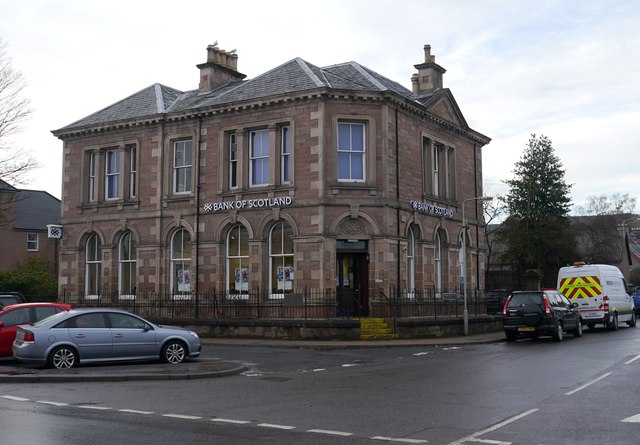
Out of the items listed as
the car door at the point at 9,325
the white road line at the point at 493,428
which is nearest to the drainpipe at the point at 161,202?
the car door at the point at 9,325

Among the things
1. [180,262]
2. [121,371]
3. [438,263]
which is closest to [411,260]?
[438,263]

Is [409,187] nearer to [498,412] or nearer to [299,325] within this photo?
[299,325]

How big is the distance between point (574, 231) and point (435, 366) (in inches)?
1736

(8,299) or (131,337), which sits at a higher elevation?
(8,299)

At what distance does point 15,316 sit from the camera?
1819 centimetres

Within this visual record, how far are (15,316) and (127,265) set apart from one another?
1442 cm

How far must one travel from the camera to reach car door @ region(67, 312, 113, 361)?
631 inches

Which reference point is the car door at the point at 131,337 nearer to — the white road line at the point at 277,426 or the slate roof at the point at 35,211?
the white road line at the point at 277,426

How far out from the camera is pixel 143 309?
3114 centimetres

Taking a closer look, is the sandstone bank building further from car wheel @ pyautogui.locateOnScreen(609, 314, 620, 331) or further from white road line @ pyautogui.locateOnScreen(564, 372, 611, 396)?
white road line @ pyautogui.locateOnScreen(564, 372, 611, 396)

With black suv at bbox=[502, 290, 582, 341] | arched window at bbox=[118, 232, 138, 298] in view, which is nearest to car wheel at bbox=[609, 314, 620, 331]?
black suv at bbox=[502, 290, 582, 341]

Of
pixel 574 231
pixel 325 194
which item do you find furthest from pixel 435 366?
pixel 574 231

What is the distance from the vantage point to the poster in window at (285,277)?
28.1m

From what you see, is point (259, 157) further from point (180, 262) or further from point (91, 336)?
point (91, 336)
